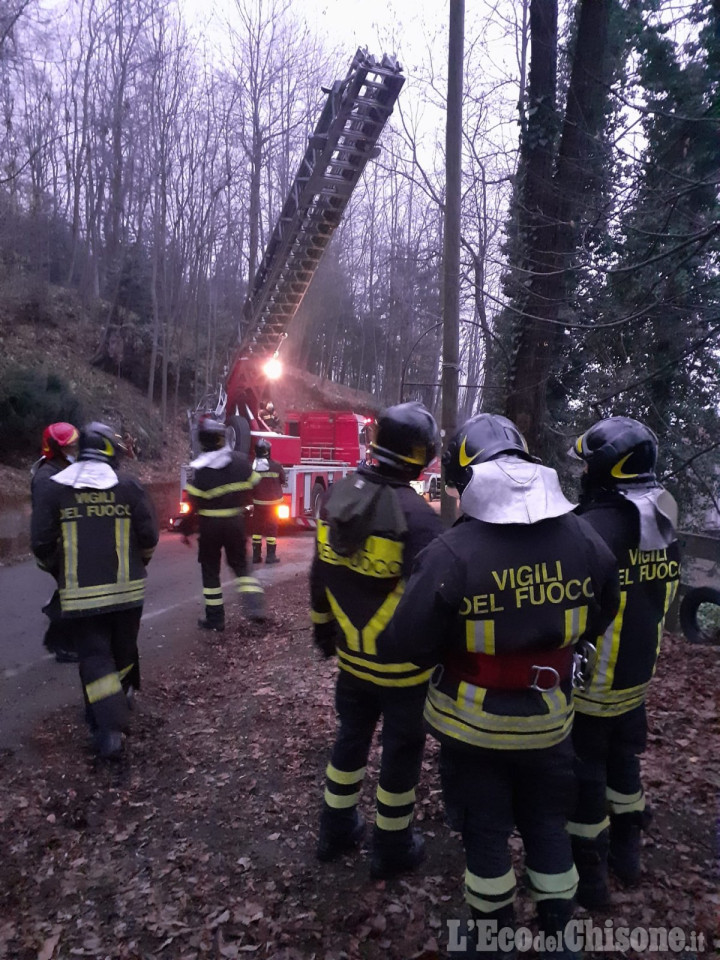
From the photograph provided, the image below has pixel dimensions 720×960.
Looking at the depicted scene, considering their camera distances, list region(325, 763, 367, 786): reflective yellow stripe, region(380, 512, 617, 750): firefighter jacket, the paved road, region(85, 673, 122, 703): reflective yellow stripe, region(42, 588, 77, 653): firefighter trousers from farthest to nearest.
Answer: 1. the paved road
2. region(42, 588, 77, 653): firefighter trousers
3. region(85, 673, 122, 703): reflective yellow stripe
4. region(325, 763, 367, 786): reflective yellow stripe
5. region(380, 512, 617, 750): firefighter jacket

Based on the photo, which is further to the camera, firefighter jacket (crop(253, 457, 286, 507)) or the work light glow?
the work light glow

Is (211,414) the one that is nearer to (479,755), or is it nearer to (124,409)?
(124,409)

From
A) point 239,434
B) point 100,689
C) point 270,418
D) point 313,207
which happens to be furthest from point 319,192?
point 100,689

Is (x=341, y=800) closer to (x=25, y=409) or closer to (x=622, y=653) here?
(x=622, y=653)

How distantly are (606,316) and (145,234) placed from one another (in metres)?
23.0

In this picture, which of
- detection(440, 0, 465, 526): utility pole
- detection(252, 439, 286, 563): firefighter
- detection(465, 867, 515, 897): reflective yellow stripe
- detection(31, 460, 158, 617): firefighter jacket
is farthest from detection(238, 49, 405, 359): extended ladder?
detection(465, 867, 515, 897): reflective yellow stripe

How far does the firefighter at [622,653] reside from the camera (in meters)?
3.06

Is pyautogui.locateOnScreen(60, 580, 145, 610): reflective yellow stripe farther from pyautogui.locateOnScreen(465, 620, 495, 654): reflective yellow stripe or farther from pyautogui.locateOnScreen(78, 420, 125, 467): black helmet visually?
pyautogui.locateOnScreen(465, 620, 495, 654): reflective yellow stripe

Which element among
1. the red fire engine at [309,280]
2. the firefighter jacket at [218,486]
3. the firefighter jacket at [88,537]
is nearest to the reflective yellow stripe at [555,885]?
the firefighter jacket at [88,537]

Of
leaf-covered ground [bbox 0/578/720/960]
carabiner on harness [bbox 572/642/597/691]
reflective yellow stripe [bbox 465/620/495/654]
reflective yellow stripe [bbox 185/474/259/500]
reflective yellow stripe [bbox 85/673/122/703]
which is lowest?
leaf-covered ground [bbox 0/578/720/960]

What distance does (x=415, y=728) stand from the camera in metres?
3.15

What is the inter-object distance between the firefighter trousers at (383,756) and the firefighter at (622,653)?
0.72 m

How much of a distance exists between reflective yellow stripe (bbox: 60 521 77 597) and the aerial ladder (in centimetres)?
854

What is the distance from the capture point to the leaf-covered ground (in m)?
2.95
